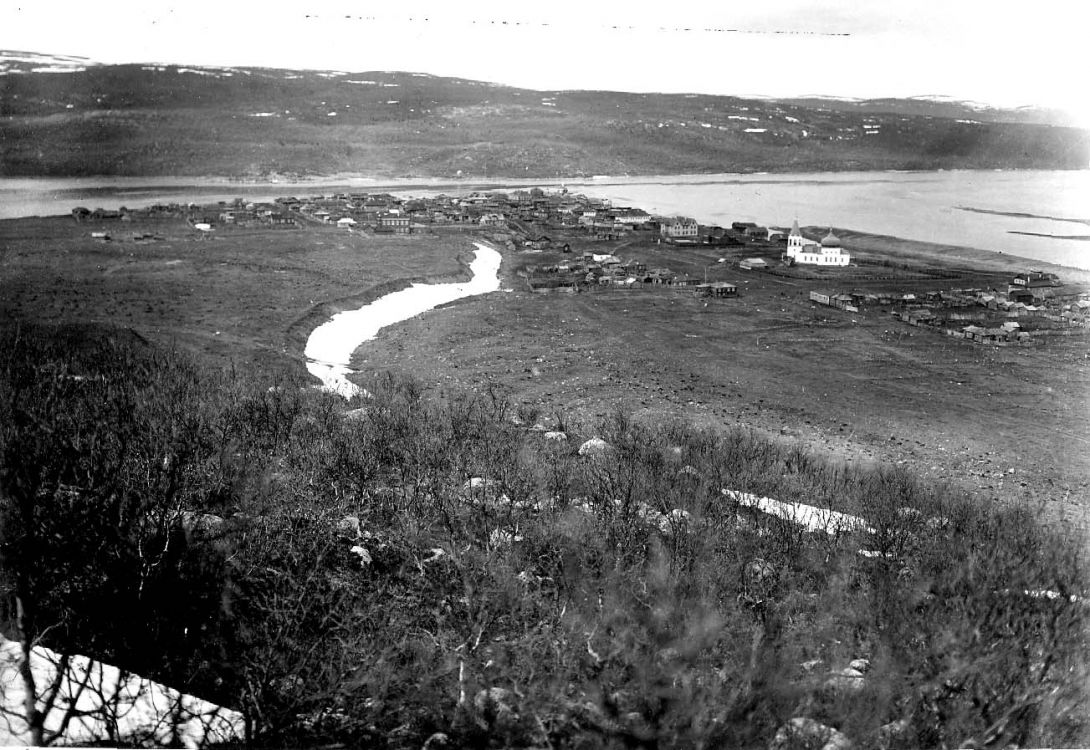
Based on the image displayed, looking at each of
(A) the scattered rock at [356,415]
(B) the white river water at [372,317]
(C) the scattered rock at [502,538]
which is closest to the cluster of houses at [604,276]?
(B) the white river water at [372,317]

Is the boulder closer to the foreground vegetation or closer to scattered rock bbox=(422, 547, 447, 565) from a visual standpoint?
the foreground vegetation

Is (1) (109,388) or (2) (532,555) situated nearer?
(2) (532,555)

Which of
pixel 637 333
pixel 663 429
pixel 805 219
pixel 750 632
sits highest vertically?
pixel 805 219

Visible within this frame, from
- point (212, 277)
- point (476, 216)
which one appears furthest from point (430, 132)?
point (212, 277)

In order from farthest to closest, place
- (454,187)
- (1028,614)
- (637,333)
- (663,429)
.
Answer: (454,187)
(637,333)
(663,429)
(1028,614)

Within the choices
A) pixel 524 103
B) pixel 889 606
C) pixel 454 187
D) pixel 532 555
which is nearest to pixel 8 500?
pixel 532 555

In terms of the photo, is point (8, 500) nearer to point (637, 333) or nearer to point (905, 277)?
point (637, 333)

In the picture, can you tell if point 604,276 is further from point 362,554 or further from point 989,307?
point 362,554
